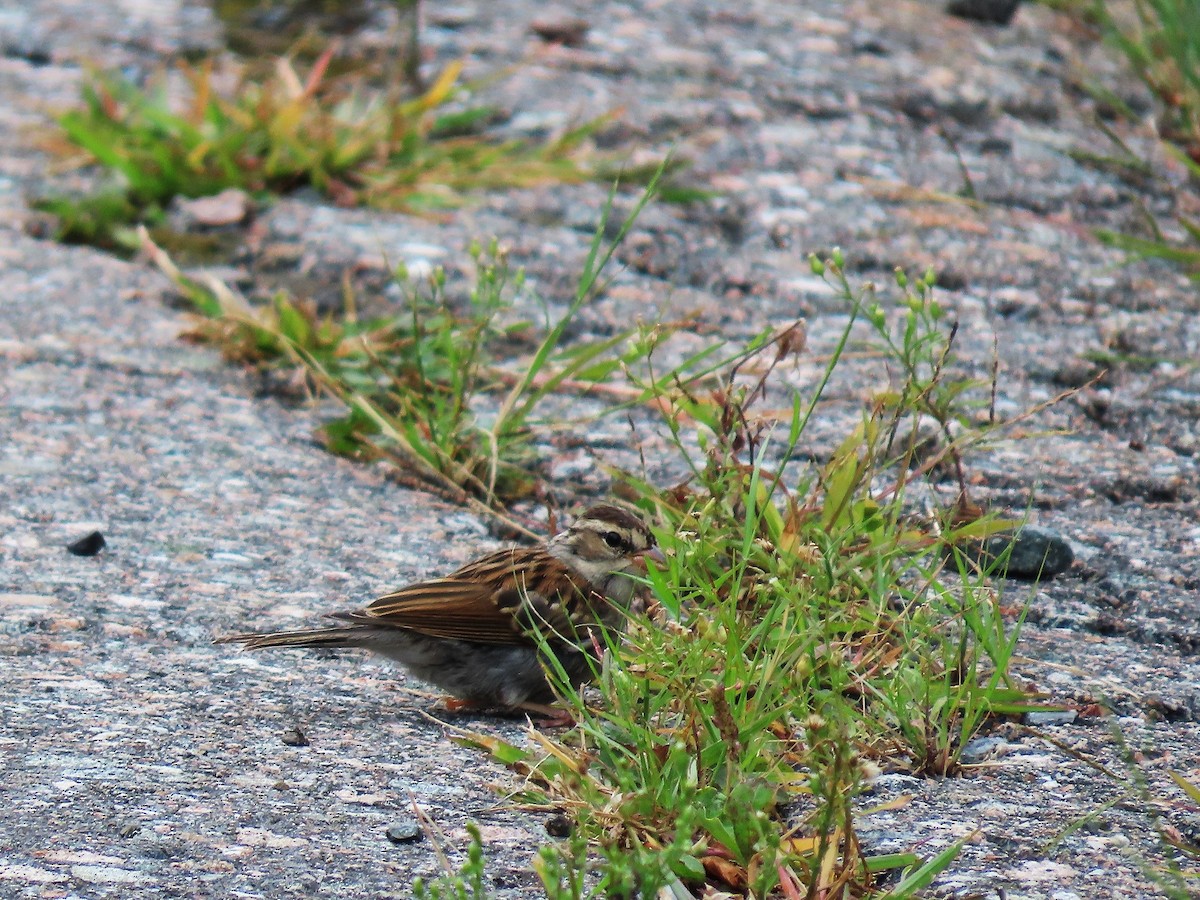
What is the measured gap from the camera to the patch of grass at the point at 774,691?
2631mm

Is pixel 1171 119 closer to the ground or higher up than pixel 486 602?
higher up

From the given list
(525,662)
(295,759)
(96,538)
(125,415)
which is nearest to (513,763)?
(295,759)

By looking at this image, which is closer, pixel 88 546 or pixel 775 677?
pixel 775 677

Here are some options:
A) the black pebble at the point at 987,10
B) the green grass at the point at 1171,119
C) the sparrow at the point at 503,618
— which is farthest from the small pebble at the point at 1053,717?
the black pebble at the point at 987,10

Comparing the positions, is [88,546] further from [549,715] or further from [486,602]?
[549,715]

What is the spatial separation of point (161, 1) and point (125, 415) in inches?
185

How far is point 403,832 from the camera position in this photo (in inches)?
114

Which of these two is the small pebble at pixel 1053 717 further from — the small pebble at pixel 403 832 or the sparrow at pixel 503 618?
the small pebble at pixel 403 832

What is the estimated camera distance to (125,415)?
5.06 m

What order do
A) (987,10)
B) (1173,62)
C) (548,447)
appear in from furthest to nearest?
(987,10)
(1173,62)
(548,447)

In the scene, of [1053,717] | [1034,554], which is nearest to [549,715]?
[1053,717]

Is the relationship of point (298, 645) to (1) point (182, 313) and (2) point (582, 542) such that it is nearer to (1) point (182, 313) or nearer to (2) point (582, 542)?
(2) point (582, 542)

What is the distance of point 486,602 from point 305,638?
1.56 feet

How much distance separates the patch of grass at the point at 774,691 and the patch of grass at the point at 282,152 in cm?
299
